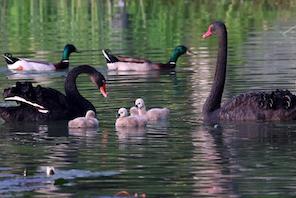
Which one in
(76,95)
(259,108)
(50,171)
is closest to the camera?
(50,171)

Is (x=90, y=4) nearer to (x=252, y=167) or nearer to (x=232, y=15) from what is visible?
(x=232, y=15)

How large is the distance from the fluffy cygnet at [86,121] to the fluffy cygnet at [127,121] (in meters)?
0.26

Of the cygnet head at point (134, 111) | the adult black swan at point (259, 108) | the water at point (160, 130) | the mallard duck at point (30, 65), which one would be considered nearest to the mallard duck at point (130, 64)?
the water at point (160, 130)

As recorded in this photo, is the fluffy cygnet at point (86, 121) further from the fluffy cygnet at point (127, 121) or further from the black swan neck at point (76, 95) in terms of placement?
the black swan neck at point (76, 95)

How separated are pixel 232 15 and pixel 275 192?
22.2 m

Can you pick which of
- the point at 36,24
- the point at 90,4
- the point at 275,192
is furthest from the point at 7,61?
the point at 90,4

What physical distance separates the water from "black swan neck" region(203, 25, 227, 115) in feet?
0.73

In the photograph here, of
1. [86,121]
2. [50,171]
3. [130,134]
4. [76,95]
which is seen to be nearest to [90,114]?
[86,121]

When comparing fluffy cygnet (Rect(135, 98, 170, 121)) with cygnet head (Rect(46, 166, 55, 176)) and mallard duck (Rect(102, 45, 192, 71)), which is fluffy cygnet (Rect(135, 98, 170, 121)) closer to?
cygnet head (Rect(46, 166, 55, 176))

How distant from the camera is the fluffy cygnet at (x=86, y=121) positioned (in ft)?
46.1

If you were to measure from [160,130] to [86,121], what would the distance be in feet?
2.86

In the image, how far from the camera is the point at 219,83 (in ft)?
49.2

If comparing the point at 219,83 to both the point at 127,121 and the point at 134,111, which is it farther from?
the point at 127,121

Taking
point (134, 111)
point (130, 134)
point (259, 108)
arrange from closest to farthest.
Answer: point (130, 134)
point (259, 108)
point (134, 111)
